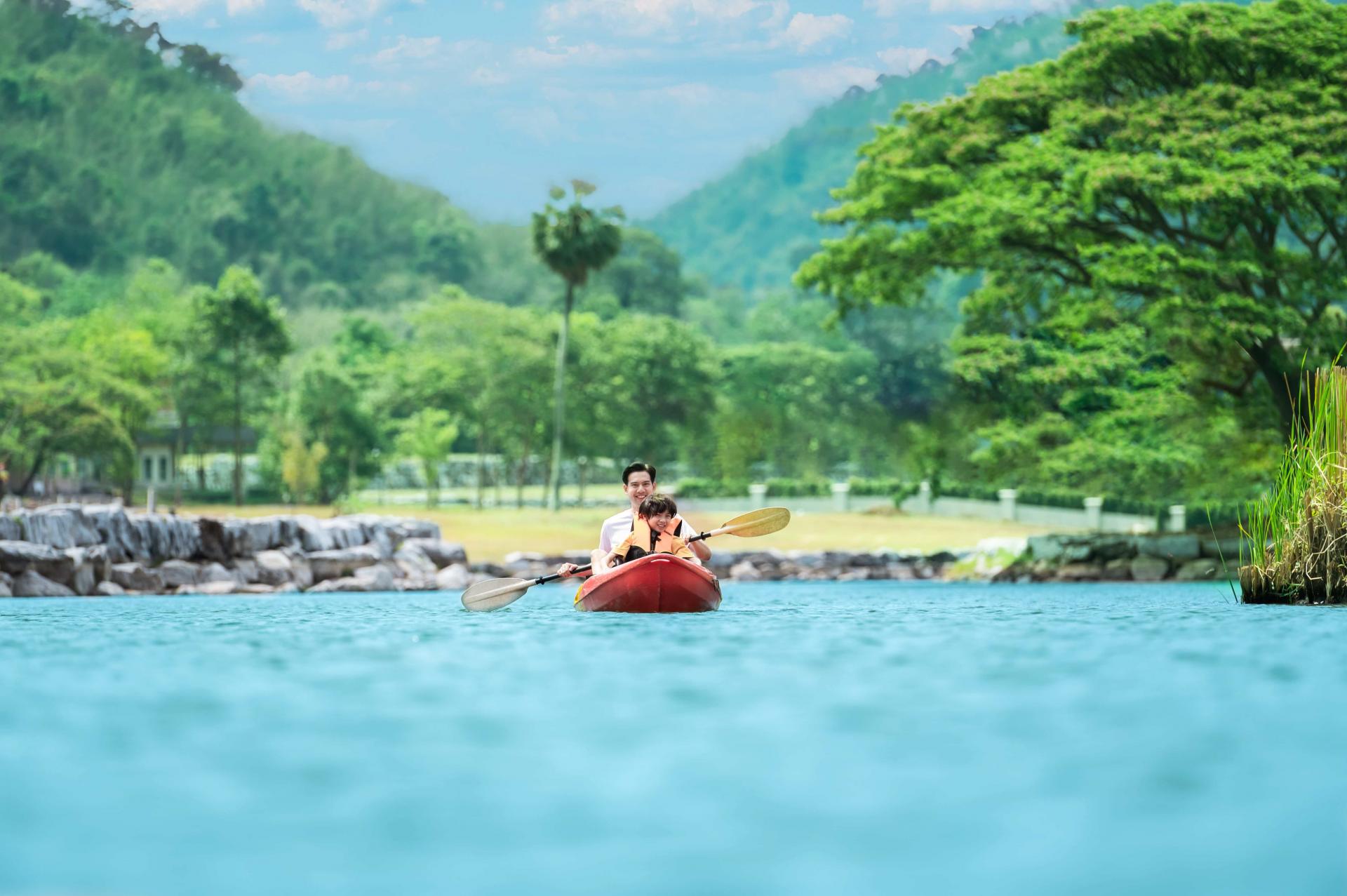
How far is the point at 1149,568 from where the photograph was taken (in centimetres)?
2298

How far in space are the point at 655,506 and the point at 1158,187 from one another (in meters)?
13.0

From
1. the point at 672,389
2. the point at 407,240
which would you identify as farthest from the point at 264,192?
the point at 672,389

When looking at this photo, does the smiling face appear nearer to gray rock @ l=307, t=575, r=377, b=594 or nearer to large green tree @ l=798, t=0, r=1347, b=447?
gray rock @ l=307, t=575, r=377, b=594

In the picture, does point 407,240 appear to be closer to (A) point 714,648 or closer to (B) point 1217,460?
(B) point 1217,460

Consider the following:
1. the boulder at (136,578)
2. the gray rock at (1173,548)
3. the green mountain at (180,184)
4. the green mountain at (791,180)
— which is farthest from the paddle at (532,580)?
the green mountain at (791,180)

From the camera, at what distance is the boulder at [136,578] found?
18516 mm

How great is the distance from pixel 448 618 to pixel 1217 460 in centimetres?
1723

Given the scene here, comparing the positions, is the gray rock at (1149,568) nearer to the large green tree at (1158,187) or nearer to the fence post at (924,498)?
the large green tree at (1158,187)

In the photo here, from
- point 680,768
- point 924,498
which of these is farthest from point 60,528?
point 924,498

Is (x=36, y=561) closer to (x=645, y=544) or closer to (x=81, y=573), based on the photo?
(x=81, y=573)

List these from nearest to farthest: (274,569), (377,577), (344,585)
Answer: (274,569), (344,585), (377,577)

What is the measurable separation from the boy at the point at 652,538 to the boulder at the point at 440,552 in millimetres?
11510

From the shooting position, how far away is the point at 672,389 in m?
49.9

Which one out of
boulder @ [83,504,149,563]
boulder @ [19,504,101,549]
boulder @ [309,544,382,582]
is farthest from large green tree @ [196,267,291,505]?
boulder @ [19,504,101,549]
